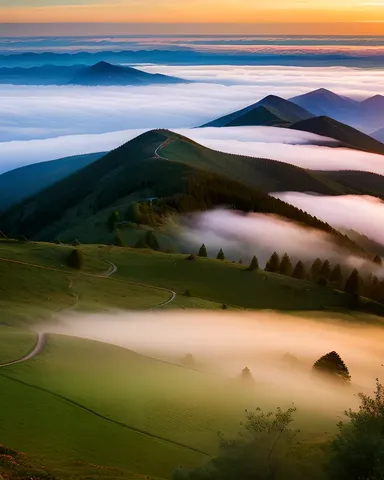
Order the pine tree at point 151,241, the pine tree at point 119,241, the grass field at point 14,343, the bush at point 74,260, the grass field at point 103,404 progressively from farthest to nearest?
1. the pine tree at point 151,241
2. the pine tree at point 119,241
3. the bush at point 74,260
4. the grass field at point 14,343
5. the grass field at point 103,404

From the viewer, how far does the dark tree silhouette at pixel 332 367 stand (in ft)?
289

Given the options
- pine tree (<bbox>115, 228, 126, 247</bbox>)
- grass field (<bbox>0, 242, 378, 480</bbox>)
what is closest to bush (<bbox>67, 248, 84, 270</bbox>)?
grass field (<bbox>0, 242, 378, 480</bbox>)

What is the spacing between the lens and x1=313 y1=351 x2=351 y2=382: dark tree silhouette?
3465 inches

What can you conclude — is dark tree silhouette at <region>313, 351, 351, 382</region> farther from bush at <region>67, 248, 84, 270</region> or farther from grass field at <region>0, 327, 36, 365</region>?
bush at <region>67, 248, 84, 270</region>

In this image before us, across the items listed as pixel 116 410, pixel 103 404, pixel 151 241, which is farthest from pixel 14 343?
pixel 151 241

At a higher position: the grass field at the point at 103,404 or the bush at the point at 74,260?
the grass field at the point at 103,404

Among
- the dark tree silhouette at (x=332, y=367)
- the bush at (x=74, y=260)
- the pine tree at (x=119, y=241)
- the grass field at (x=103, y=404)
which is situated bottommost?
the pine tree at (x=119, y=241)

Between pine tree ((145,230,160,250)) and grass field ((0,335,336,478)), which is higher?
grass field ((0,335,336,478))

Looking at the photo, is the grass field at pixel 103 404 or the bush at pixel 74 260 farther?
the bush at pixel 74 260

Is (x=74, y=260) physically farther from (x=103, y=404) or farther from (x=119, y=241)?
(x=103, y=404)

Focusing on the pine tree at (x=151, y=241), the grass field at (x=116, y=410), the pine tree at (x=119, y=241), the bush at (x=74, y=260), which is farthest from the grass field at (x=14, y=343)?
the pine tree at (x=151, y=241)

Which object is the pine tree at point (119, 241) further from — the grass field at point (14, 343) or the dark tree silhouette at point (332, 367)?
the dark tree silhouette at point (332, 367)

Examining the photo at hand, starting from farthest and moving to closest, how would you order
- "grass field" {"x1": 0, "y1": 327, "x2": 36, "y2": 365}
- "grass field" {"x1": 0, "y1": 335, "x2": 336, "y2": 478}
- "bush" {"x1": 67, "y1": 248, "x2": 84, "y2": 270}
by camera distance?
1. "bush" {"x1": 67, "y1": 248, "x2": 84, "y2": 270}
2. "grass field" {"x1": 0, "y1": 327, "x2": 36, "y2": 365}
3. "grass field" {"x1": 0, "y1": 335, "x2": 336, "y2": 478}

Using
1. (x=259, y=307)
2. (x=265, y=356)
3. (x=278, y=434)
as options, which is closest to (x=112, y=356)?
(x=265, y=356)
